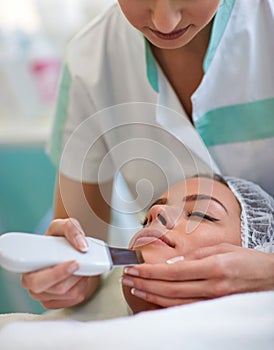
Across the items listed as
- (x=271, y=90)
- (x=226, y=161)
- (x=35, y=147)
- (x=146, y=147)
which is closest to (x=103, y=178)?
(x=146, y=147)

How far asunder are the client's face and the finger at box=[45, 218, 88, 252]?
0.42 feet

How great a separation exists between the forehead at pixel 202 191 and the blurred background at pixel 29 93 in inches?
50.6

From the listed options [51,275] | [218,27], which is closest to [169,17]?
[218,27]

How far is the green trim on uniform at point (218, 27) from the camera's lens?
4.63 ft

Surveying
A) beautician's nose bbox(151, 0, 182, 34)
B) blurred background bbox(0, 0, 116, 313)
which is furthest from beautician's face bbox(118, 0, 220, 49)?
blurred background bbox(0, 0, 116, 313)

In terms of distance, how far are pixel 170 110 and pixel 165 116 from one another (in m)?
0.04

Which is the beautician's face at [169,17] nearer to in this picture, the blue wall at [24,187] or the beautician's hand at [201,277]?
the beautician's hand at [201,277]

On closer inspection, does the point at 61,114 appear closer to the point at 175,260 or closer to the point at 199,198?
the point at 199,198

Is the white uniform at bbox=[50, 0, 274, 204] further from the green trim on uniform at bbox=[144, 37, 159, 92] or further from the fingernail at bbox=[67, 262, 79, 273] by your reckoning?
the fingernail at bbox=[67, 262, 79, 273]

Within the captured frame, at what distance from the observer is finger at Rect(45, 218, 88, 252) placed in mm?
1119

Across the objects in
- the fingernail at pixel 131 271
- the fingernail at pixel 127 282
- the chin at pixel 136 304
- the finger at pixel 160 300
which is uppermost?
the fingernail at pixel 131 271

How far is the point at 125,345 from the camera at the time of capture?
3.38ft

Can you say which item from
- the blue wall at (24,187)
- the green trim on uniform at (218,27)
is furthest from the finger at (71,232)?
the blue wall at (24,187)

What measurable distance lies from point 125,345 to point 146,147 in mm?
428
